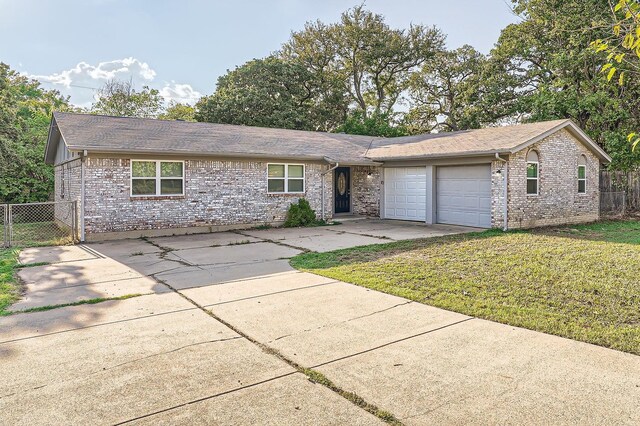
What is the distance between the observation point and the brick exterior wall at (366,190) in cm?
1755

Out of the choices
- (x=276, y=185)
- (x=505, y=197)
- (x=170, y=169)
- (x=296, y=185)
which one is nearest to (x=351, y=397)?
(x=170, y=169)

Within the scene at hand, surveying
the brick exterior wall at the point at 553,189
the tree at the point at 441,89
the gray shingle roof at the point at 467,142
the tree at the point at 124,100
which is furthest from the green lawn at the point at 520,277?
the tree at the point at 124,100

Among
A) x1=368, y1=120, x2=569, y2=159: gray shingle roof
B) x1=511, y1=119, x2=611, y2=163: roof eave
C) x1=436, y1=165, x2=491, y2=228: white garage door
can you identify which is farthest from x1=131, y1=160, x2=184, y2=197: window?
x1=511, y1=119, x2=611, y2=163: roof eave

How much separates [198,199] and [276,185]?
113 inches

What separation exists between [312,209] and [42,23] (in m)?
13.8

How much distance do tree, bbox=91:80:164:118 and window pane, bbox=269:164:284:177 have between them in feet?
82.9

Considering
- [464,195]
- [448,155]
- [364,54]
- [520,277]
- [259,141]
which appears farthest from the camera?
[364,54]

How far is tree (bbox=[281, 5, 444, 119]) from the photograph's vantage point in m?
33.2

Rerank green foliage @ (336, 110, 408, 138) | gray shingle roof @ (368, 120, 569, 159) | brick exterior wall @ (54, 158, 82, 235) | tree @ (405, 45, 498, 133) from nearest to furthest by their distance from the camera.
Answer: brick exterior wall @ (54, 158, 82, 235) < gray shingle roof @ (368, 120, 569, 159) < green foliage @ (336, 110, 408, 138) < tree @ (405, 45, 498, 133)

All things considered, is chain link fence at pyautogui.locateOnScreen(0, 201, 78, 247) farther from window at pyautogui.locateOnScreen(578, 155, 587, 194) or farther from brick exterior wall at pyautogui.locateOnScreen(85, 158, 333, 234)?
window at pyautogui.locateOnScreen(578, 155, 587, 194)

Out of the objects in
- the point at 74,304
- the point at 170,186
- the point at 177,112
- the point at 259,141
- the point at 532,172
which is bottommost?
the point at 74,304

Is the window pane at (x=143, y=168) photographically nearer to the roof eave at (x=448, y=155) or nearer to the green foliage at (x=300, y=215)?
the green foliage at (x=300, y=215)

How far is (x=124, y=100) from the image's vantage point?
35.6 meters

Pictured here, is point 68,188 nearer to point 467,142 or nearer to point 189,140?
point 189,140
